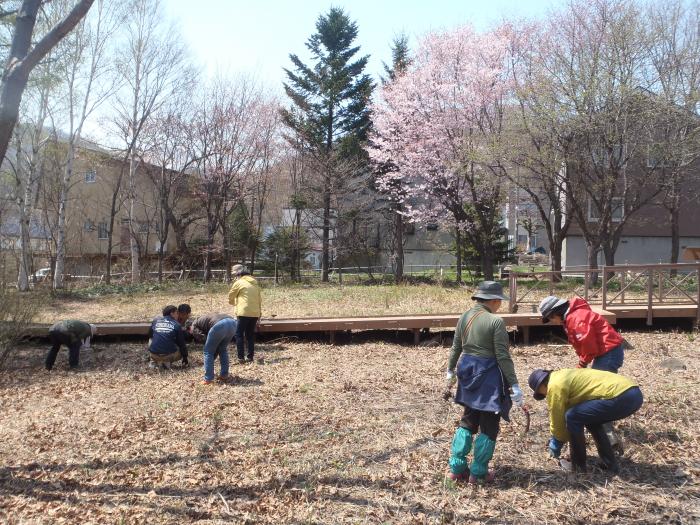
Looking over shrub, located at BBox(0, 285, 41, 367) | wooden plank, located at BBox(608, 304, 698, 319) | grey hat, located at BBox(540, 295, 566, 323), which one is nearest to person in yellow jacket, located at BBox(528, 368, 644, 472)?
grey hat, located at BBox(540, 295, 566, 323)

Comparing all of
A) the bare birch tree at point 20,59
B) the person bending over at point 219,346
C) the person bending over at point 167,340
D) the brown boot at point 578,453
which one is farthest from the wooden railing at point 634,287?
the bare birch tree at point 20,59

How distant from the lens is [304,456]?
465 cm

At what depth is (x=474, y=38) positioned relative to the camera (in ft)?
65.7

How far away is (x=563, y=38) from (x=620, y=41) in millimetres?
2069

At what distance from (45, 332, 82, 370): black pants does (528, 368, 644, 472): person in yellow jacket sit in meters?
7.16

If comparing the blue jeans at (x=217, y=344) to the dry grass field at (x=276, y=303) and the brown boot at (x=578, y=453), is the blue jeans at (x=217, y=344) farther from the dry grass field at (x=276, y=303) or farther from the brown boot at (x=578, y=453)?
the dry grass field at (x=276, y=303)

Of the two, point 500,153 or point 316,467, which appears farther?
point 500,153

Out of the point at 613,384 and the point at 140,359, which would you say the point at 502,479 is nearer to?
the point at 613,384

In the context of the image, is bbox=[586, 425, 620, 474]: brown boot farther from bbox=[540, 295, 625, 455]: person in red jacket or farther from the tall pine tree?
the tall pine tree

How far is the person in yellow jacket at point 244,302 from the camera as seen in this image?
8164mm

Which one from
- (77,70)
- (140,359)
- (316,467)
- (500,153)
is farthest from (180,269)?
(316,467)

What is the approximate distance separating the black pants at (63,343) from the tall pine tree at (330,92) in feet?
55.9

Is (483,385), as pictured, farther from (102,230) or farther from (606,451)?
(102,230)

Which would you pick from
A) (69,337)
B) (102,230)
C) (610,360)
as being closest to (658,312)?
(610,360)
